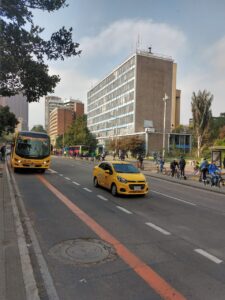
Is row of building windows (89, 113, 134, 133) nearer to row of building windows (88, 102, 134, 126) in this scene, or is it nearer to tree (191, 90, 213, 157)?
row of building windows (88, 102, 134, 126)

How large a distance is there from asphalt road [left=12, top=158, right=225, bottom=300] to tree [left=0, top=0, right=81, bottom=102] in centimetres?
643

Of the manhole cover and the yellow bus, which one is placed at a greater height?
the yellow bus

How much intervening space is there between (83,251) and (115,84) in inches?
3896

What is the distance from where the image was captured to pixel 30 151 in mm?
22484

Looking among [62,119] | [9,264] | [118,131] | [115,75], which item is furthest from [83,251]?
[62,119]

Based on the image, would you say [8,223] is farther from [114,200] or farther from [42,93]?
[42,93]

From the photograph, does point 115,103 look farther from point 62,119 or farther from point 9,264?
point 9,264

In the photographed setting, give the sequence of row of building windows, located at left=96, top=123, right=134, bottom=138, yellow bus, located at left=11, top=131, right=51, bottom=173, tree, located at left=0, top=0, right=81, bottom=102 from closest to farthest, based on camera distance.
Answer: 1. tree, located at left=0, top=0, right=81, bottom=102
2. yellow bus, located at left=11, top=131, right=51, bottom=173
3. row of building windows, located at left=96, top=123, right=134, bottom=138

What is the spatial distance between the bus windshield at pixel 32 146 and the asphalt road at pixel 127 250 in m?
11.1

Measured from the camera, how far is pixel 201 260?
5.89 m

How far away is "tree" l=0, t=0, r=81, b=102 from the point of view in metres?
13.1

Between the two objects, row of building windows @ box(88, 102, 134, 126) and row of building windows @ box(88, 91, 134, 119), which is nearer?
row of building windows @ box(88, 102, 134, 126)

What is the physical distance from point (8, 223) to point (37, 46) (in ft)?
31.7

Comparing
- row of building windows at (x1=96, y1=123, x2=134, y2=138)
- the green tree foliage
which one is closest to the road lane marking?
the green tree foliage
